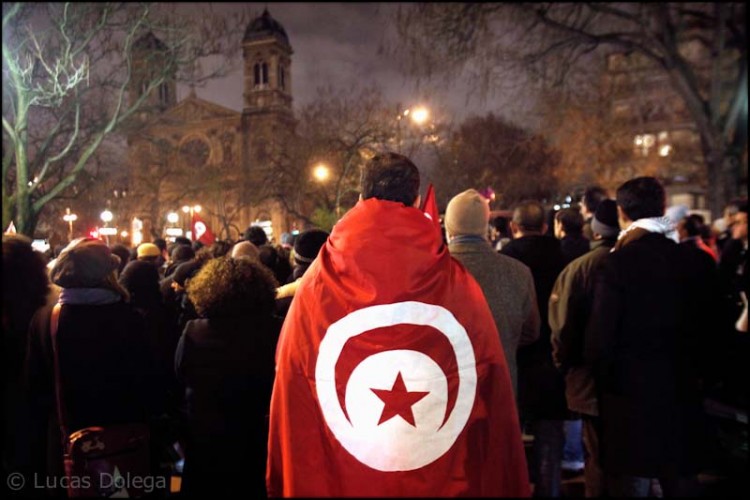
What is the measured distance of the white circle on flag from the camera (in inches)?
76.4

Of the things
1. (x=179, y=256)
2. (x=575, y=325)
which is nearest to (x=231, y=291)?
(x=575, y=325)

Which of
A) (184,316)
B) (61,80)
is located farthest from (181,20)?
(184,316)

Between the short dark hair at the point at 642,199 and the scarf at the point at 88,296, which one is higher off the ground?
the short dark hair at the point at 642,199

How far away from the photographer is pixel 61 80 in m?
13.9

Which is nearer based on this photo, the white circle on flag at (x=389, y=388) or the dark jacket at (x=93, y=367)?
the white circle on flag at (x=389, y=388)

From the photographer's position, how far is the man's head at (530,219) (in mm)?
4512

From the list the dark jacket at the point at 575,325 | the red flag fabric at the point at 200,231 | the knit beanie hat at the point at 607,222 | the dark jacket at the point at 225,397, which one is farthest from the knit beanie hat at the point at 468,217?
the red flag fabric at the point at 200,231

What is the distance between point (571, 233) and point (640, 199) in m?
2.16

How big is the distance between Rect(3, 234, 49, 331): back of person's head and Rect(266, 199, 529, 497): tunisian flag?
838mm

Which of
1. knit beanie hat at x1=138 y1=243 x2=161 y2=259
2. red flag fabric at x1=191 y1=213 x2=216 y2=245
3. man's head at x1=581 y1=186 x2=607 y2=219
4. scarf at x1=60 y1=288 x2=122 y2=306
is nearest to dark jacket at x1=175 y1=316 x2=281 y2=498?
scarf at x1=60 y1=288 x2=122 y2=306

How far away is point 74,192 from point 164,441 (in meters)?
15.7

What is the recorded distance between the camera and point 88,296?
3.00 metres

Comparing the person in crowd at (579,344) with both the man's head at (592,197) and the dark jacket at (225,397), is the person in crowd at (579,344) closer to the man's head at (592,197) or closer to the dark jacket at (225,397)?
the man's head at (592,197)

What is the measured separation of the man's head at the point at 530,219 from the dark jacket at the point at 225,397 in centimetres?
237
